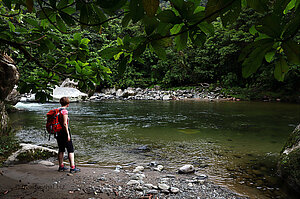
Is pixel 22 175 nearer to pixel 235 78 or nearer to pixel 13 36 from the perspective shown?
pixel 13 36

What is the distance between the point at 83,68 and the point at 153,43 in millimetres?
1187

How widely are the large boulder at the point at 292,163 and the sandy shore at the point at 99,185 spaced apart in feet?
3.03

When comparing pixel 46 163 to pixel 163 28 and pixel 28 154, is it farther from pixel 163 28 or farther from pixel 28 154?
pixel 163 28

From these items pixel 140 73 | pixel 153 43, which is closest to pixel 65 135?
pixel 153 43

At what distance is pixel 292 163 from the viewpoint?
3033mm

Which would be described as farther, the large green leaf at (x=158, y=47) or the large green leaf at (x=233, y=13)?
the large green leaf at (x=158, y=47)

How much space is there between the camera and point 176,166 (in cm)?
400

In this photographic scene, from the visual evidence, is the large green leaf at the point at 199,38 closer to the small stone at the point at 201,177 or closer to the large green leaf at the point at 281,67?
the large green leaf at the point at 281,67

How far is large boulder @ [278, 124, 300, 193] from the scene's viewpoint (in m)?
2.90

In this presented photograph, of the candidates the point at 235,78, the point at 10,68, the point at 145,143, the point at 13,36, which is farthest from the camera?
the point at 235,78

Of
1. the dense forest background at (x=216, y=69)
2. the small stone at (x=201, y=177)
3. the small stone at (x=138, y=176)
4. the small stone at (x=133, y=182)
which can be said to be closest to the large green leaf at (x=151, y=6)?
the small stone at (x=133, y=182)

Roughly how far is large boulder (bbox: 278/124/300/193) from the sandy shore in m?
0.92

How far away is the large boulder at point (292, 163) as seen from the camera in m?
2.90

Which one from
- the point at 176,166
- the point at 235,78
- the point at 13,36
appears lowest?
the point at 176,166
